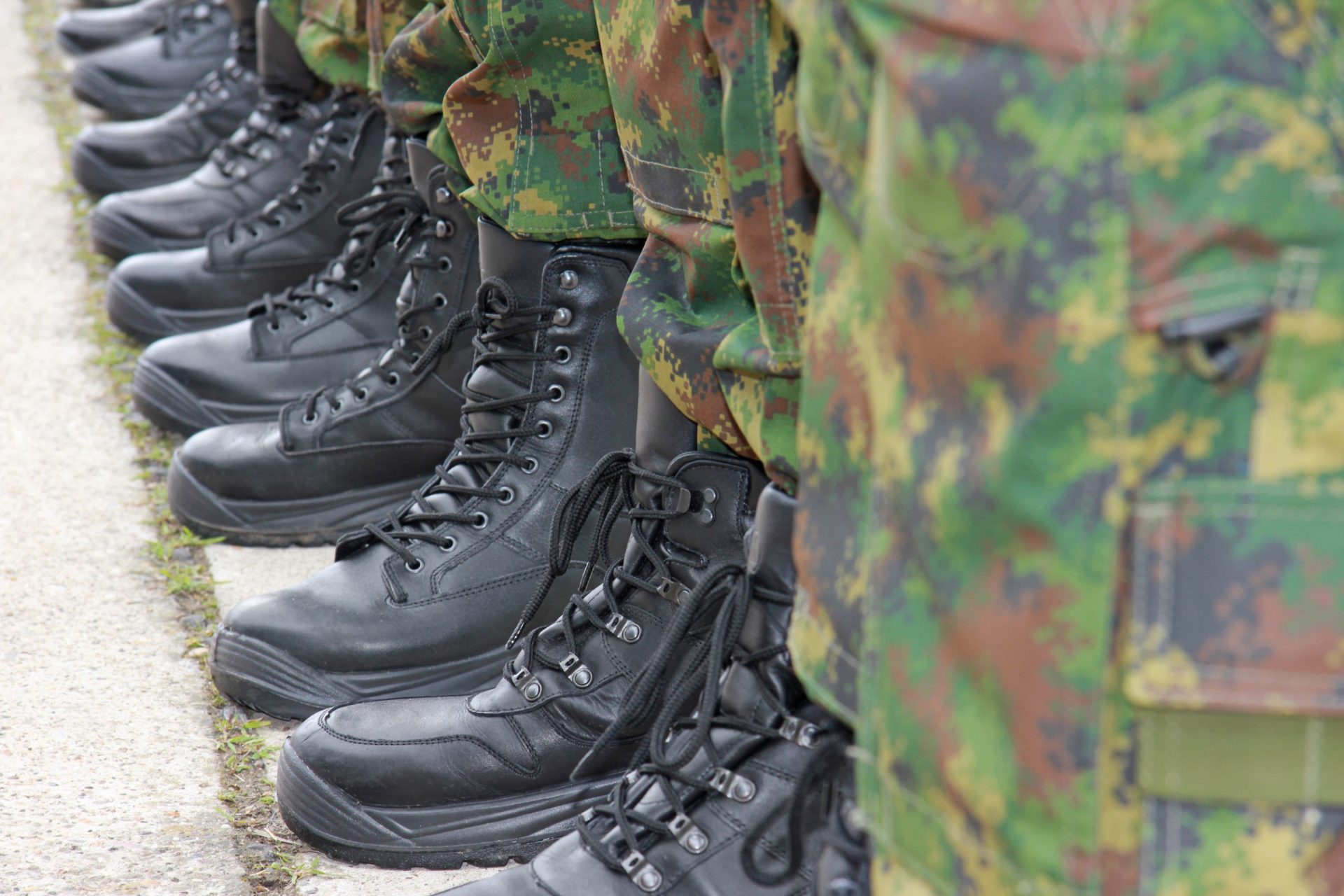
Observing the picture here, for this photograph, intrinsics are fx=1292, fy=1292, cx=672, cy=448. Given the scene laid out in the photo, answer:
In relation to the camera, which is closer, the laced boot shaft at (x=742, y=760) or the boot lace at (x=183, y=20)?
the laced boot shaft at (x=742, y=760)

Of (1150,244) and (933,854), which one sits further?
(933,854)

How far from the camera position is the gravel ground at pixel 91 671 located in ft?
4.03

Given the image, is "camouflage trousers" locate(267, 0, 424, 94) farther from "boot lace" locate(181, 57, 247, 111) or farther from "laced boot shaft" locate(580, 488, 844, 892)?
"laced boot shaft" locate(580, 488, 844, 892)

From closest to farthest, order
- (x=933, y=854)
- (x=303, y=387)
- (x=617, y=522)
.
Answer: (x=933, y=854) < (x=617, y=522) < (x=303, y=387)

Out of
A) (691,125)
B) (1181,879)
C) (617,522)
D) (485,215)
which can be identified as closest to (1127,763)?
(1181,879)

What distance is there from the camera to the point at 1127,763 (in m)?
0.60

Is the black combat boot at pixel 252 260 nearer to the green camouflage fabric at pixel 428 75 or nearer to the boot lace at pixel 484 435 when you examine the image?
the green camouflage fabric at pixel 428 75

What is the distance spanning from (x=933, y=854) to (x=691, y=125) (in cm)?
63

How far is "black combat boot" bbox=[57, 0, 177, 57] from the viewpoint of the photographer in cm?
398

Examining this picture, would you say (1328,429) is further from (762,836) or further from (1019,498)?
(762,836)

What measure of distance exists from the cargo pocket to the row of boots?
20 cm

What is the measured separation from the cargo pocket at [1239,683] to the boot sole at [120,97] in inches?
139

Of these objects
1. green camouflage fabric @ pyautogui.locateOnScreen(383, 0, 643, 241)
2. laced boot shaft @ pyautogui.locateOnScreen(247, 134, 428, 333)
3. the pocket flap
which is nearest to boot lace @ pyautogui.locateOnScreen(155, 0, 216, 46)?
laced boot shaft @ pyautogui.locateOnScreen(247, 134, 428, 333)

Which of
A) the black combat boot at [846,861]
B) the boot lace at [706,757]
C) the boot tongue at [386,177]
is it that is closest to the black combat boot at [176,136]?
the boot tongue at [386,177]
